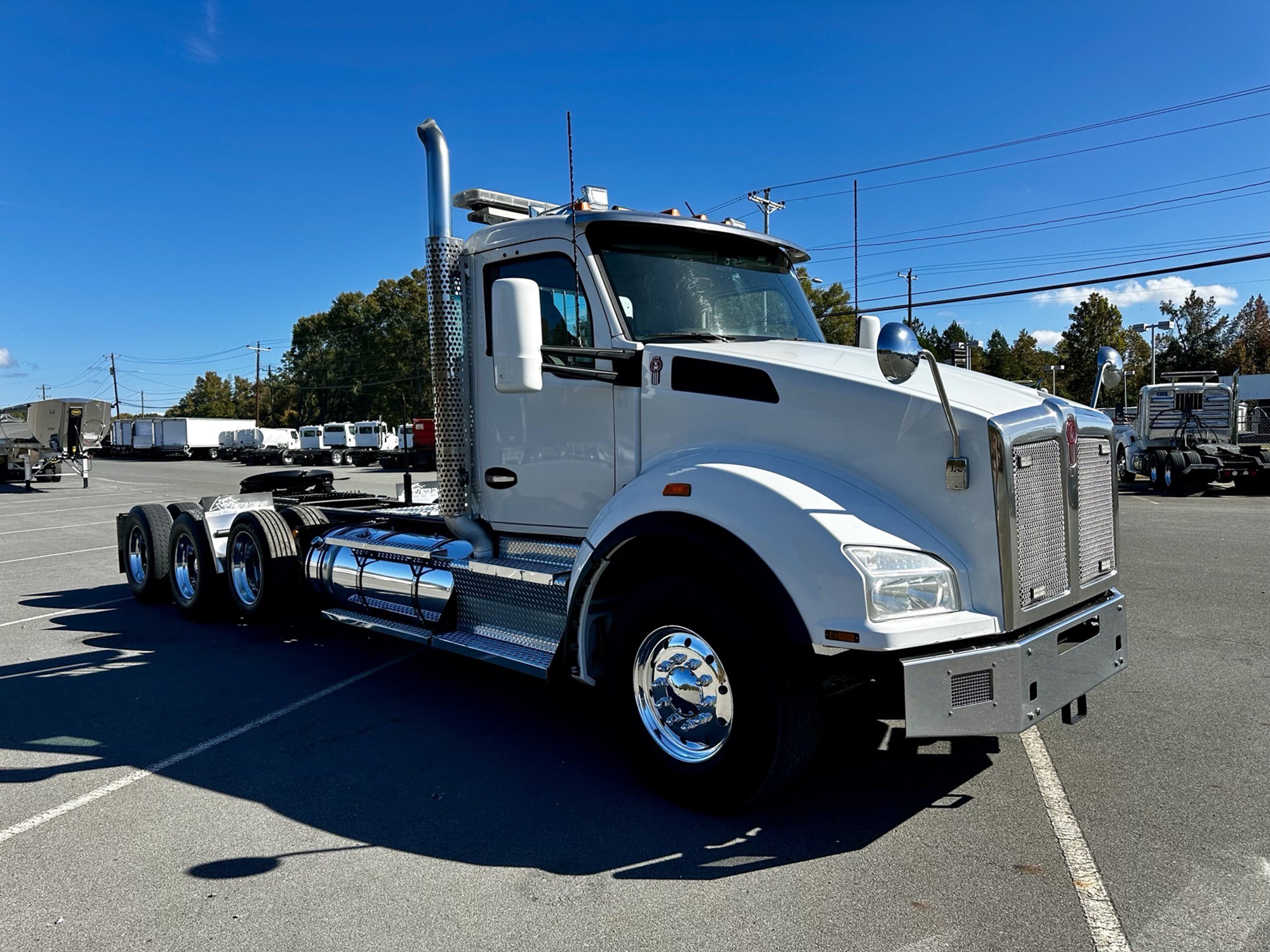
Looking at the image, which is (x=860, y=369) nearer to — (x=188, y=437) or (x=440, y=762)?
(x=440, y=762)

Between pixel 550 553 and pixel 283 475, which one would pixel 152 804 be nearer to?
pixel 550 553

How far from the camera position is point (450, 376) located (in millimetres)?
5270

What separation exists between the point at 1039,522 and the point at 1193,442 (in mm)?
20396

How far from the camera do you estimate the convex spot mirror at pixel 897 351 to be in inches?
126

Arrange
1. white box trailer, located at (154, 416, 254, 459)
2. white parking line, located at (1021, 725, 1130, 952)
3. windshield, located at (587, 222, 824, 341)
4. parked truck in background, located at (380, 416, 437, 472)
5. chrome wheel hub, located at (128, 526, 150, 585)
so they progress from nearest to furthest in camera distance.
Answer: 1. white parking line, located at (1021, 725, 1130, 952)
2. windshield, located at (587, 222, 824, 341)
3. parked truck in background, located at (380, 416, 437, 472)
4. chrome wheel hub, located at (128, 526, 150, 585)
5. white box trailer, located at (154, 416, 254, 459)

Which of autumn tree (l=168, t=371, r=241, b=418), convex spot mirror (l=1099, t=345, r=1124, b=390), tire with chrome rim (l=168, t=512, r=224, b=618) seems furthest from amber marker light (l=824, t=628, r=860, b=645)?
autumn tree (l=168, t=371, r=241, b=418)

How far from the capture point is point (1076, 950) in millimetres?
2725

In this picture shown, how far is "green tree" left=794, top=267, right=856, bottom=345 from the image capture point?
557cm

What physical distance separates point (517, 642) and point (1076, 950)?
2.84m

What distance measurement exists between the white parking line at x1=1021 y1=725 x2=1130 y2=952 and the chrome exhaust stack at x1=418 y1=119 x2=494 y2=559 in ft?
10.3

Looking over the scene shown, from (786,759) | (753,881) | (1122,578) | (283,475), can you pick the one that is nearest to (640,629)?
(786,759)

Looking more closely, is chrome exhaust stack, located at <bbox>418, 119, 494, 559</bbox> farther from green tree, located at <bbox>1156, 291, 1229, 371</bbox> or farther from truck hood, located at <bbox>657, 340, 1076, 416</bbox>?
green tree, located at <bbox>1156, 291, 1229, 371</bbox>

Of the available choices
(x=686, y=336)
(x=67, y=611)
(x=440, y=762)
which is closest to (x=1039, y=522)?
(x=686, y=336)

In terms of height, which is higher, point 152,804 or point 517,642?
point 517,642
